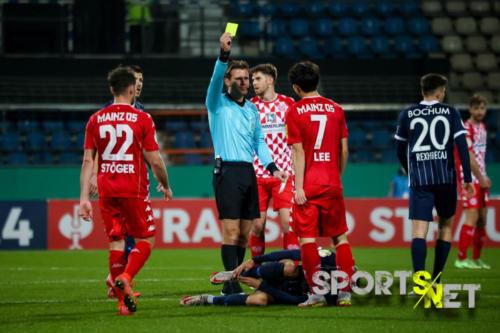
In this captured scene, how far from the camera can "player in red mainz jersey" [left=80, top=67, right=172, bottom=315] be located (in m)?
8.68

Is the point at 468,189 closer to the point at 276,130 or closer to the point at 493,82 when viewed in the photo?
the point at 276,130

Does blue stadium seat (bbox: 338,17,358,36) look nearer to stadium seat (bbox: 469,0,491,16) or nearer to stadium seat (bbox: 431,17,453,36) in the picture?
stadium seat (bbox: 431,17,453,36)

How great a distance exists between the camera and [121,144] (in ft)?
28.5

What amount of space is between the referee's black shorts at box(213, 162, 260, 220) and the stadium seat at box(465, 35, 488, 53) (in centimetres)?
1914

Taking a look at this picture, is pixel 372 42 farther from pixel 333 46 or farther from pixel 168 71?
pixel 168 71

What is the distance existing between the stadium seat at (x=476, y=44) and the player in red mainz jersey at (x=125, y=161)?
2048 cm

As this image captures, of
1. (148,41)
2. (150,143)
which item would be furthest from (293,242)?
(148,41)

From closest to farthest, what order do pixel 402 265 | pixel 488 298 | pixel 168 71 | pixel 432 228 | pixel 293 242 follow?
pixel 488 298, pixel 293 242, pixel 402 265, pixel 432 228, pixel 168 71

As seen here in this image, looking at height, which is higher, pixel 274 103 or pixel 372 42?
pixel 372 42

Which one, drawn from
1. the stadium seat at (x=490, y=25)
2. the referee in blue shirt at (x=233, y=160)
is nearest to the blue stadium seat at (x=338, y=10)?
the stadium seat at (x=490, y=25)

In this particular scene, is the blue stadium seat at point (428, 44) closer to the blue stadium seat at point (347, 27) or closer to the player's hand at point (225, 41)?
the blue stadium seat at point (347, 27)

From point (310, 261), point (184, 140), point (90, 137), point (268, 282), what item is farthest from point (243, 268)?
point (184, 140)

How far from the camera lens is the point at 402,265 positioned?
Answer: 48.6ft

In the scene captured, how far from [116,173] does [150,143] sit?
0.39m
